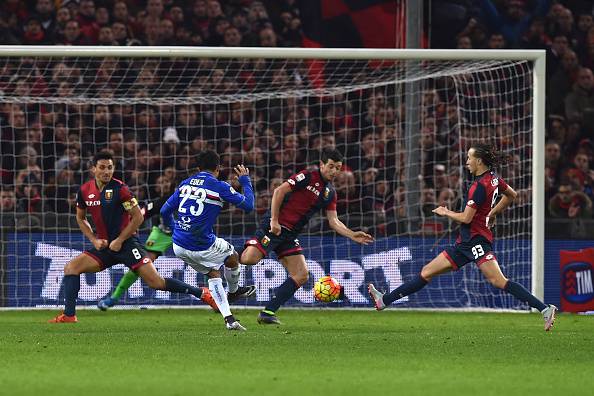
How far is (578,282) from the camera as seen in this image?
16.3 m

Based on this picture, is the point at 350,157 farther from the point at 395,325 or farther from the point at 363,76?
the point at 395,325

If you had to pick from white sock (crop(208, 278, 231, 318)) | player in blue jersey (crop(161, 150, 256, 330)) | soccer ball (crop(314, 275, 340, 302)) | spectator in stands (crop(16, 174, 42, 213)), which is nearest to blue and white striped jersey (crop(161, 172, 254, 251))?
player in blue jersey (crop(161, 150, 256, 330))

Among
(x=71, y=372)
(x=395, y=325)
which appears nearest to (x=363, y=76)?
(x=395, y=325)

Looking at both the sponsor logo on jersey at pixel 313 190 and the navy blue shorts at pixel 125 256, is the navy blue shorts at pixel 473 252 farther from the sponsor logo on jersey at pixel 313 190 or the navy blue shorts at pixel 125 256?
the navy blue shorts at pixel 125 256

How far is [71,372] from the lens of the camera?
8.45 meters

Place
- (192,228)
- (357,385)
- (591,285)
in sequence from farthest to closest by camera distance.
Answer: (591,285) < (192,228) < (357,385)

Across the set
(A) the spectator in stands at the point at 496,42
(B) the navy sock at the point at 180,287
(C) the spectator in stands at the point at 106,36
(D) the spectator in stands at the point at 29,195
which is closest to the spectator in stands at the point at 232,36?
(C) the spectator in stands at the point at 106,36

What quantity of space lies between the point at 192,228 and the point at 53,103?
533 centimetres

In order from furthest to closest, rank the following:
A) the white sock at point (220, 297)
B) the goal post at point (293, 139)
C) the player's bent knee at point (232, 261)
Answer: the goal post at point (293, 139)
the player's bent knee at point (232, 261)
the white sock at point (220, 297)

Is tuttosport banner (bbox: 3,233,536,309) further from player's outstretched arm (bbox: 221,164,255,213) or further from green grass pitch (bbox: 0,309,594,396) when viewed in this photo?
player's outstretched arm (bbox: 221,164,255,213)

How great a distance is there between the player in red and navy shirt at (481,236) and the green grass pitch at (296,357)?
0.42 m

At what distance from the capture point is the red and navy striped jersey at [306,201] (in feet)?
44.0

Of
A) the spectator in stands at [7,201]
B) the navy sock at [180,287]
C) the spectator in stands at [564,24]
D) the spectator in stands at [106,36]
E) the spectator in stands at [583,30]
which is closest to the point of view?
the navy sock at [180,287]

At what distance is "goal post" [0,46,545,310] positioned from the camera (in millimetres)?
16203
